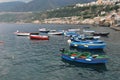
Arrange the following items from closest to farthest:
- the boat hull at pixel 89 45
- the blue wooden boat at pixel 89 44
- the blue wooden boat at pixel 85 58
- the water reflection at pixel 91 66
Result: the water reflection at pixel 91 66, the blue wooden boat at pixel 85 58, the boat hull at pixel 89 45, the blue wooden boat at pixel 89 44

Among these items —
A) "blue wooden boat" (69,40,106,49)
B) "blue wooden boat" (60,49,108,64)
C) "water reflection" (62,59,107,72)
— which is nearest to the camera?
"water reflection" (62,59,107,72)

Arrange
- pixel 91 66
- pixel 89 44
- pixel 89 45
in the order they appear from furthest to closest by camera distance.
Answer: pixel 89 44 → pixel 89 45 → pixel 91 66

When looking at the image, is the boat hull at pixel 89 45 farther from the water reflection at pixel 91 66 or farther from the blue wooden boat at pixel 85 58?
the water reflection at pixel 91 66

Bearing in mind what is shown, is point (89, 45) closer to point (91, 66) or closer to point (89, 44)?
point (89, 44)

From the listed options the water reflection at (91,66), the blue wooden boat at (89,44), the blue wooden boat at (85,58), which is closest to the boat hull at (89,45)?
the blue wooden boat at (89,44)

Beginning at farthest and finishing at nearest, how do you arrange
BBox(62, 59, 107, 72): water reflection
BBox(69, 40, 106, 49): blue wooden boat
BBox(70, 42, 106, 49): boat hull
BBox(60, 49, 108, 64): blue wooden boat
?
1. BBox(69, 40, 106, 49): blue wooden boat
2. BBox(70, 42, 106, 49): boat hull
3. BBox(60, 49, 108, 64): blue wooden boat
4. BBox(62, 59, 107, 72): water reflection

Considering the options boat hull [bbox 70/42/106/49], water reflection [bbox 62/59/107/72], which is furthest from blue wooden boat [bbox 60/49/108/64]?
boat hull [bbox 70/42/106/49]

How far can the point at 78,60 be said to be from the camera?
276ft

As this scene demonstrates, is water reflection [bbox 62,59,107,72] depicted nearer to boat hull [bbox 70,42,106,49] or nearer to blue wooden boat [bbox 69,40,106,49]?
boat hull [bbox 70,42,106,49]

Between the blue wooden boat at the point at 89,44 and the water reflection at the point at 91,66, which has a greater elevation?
the blue wooden boat at the point at 89,44

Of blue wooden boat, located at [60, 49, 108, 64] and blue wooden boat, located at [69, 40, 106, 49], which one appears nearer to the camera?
blue wooden boat, located at [60, 49, 108, 64]

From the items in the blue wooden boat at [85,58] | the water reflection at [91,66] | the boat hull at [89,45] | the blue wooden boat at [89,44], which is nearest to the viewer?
the water reflection at [91,66]

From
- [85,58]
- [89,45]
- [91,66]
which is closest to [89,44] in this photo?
[89,45]

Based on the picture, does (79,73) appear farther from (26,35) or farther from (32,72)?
(26,35)
